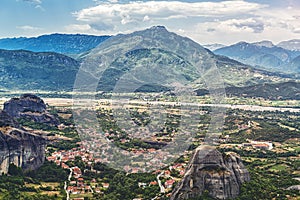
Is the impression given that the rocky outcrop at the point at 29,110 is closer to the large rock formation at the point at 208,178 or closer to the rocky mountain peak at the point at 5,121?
the rocky mountain peak at the point at 5,121

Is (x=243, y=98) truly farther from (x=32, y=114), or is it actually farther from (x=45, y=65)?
(x=45, y=65)

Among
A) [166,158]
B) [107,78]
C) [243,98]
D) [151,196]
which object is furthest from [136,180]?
[107,78]

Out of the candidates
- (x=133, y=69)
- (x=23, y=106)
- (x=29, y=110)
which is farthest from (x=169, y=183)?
(x=133, y=69)

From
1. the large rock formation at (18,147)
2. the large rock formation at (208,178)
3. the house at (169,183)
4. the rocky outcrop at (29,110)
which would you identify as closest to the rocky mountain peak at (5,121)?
the large rock formation at (18,147)

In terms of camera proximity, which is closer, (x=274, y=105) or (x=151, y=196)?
(x=151, y=196)

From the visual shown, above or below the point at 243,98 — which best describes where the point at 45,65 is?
above

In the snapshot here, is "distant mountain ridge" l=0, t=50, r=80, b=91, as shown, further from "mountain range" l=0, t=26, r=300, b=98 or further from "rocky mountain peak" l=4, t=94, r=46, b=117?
"rocky mountain peak" l=4, t=94, r=46, b=117
